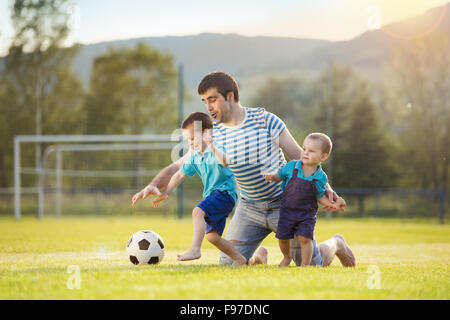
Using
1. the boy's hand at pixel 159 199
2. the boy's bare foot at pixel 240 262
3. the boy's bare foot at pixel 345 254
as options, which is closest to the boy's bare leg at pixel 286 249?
the boy's bare foot at pixel 240 262

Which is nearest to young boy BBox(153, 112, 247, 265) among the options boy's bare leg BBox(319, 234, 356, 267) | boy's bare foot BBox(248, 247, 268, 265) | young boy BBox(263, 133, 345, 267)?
boy's bare foot BBox(248, 247, 268, 265)

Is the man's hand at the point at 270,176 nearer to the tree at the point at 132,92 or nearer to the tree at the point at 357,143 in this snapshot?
the tree at the point at 357,143

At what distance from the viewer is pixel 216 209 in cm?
481

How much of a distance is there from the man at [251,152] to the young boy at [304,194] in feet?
Answer: 0.46

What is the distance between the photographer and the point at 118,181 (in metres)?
29.6

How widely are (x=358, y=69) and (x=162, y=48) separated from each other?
14.2 m

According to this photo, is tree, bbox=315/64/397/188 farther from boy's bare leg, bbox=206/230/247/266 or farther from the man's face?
the man's face

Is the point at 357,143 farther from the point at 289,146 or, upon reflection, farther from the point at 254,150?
the point at 254,150

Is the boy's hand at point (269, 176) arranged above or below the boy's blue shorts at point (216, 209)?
above

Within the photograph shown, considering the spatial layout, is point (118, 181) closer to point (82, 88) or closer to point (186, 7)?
point (82, 88)

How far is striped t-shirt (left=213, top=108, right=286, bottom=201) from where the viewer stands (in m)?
4.78

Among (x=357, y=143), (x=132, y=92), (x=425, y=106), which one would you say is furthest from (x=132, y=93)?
(x=425, y=106)

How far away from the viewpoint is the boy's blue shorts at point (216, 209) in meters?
4.79
